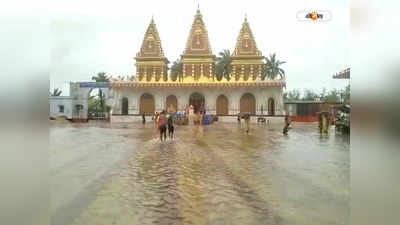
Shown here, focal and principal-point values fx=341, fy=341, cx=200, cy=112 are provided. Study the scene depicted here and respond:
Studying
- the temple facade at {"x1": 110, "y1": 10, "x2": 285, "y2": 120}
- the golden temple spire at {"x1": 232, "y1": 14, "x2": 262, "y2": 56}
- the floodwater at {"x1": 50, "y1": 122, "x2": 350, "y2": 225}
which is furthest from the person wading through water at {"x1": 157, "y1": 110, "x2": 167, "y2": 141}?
the golden temple spire at {"x1": 232, "y1": 14, "x2": 262, "y2": 56}

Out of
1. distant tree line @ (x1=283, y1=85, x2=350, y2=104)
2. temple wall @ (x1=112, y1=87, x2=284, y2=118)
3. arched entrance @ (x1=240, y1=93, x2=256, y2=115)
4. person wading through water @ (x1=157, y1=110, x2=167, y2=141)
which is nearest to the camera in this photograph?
distant tree line @ (x1=283, y1=85, x2=350, y2=104)

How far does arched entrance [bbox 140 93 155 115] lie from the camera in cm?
1080

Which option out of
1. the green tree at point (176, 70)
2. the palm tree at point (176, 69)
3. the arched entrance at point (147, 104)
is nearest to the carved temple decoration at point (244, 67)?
the green tree at point (176, 70)

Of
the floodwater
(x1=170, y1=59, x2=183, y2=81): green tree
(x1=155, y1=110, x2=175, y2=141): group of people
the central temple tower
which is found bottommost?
the floodwater

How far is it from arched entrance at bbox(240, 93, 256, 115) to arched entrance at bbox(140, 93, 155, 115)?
489 cm

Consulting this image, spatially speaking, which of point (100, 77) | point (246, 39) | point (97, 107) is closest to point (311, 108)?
point (246, 39)

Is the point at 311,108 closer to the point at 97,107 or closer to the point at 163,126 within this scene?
the point at 163,126

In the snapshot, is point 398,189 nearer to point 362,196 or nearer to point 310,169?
point 362,196

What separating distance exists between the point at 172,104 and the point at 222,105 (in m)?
3.69

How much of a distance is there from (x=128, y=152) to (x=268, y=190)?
3696mm

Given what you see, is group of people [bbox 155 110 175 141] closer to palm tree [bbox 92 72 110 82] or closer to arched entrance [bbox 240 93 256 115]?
palm tree [bbox 92 72 110 82]

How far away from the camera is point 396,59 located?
1.92 meters

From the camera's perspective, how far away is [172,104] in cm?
1171

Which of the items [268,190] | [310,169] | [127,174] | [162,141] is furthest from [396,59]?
[162,141]
